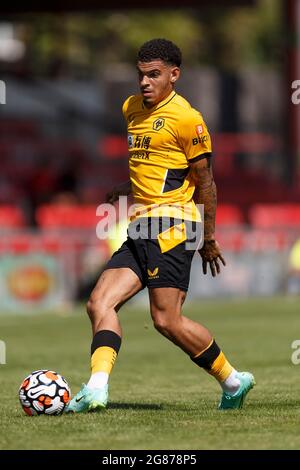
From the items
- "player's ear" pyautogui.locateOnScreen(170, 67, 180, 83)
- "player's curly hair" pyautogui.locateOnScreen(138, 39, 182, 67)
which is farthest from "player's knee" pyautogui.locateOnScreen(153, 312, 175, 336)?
"player's curly hair" pyautogui.locateOnScreen(138, 39, 182, 67)

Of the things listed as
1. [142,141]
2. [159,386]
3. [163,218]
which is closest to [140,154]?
[142,141]

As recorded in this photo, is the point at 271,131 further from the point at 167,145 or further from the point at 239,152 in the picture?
the point at 167,145

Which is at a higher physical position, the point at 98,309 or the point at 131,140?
the point at 131,140

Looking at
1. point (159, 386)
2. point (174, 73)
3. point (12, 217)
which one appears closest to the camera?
point (174, 73)

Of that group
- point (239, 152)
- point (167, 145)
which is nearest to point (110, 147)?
point (239, 152)

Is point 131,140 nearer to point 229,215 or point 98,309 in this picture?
point 98,309

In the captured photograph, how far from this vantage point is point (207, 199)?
846cm

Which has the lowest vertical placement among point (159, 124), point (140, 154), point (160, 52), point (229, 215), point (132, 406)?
point (229, 215)

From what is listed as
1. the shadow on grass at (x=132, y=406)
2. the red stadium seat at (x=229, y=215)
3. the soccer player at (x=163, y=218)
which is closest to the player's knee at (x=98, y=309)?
the soccer player at (x=163, y=218)

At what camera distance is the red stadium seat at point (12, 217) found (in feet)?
86.3

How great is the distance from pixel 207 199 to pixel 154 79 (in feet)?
3.04

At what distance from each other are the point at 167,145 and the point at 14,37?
4995 cm

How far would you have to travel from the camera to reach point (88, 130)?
38.9m
